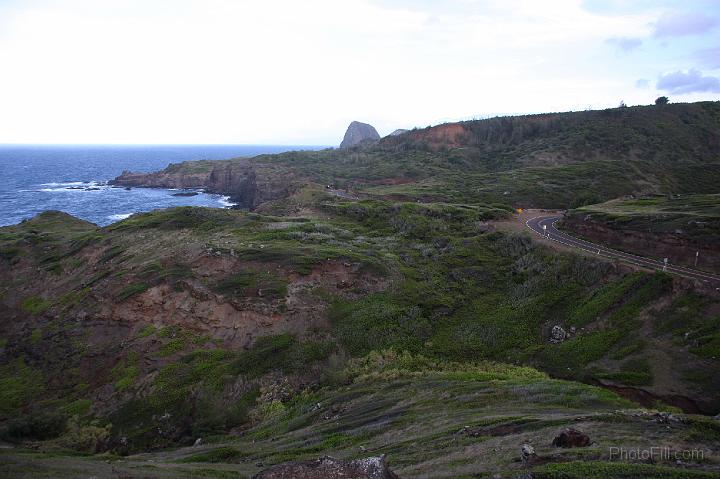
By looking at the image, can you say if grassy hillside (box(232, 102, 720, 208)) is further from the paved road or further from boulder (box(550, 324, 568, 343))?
boulder (box(550, 324, 568, 343))

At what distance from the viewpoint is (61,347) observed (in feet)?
84.8

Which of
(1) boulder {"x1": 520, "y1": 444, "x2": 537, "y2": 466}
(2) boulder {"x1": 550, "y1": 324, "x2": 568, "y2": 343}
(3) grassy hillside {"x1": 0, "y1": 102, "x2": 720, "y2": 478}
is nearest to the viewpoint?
(1) boulder {"x1": 520, "y1": 444, "x2": 537, "y2": 466}

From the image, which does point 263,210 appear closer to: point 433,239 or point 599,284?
point 433,239

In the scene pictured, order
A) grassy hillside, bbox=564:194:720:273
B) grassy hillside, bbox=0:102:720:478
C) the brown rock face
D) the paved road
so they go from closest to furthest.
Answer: the brown rock face < grassy hillside, bbox=0:102:720:478 < the paved road < grassy hillside, bbox=564:194:720:273

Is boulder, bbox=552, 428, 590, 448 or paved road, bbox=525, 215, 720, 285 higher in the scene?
paved road, bbox=525, 215, 720, 285

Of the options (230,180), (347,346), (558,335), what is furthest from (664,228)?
(230,180)

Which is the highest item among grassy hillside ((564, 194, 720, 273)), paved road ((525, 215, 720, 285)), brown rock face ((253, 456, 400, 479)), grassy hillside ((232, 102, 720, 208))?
grassy hillside ((232, 102, 720, 208))

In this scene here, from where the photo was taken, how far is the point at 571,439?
980cm

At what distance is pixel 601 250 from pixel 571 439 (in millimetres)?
23472

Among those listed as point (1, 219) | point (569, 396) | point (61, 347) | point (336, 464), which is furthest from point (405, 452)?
point (1, 219)

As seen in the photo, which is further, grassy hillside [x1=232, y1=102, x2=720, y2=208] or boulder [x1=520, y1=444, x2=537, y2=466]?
grassy hillside [x1=232, y1=102, x2=720, y2=208]

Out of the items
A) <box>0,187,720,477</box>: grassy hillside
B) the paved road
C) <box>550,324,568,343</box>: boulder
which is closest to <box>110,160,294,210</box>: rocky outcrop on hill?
<box>0,187,720,477</box>: grassy hillside

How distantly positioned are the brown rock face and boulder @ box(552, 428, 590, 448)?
4.02 metres

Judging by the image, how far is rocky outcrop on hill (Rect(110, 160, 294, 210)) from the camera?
81.4 meters
